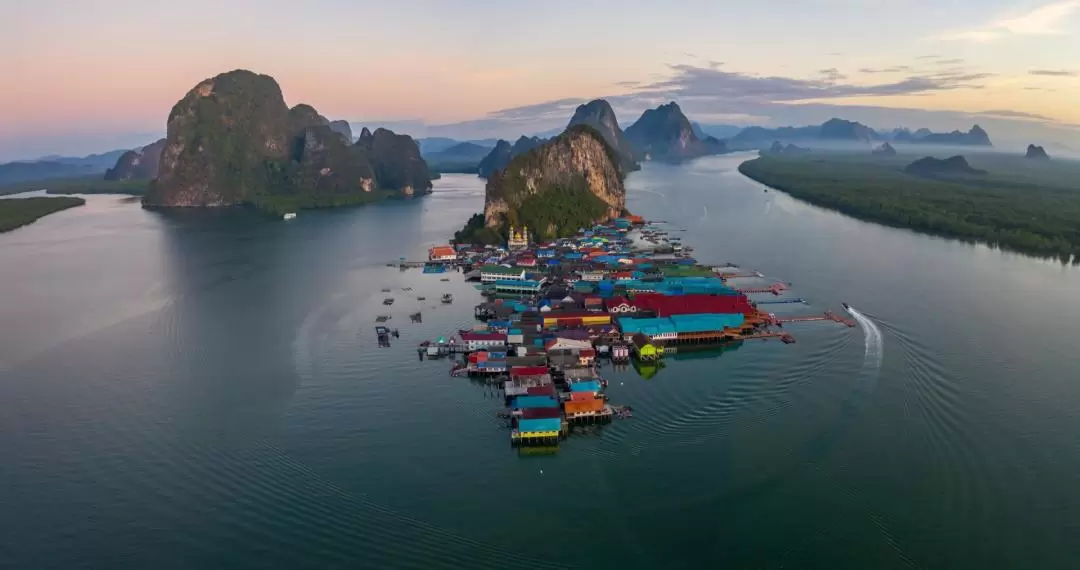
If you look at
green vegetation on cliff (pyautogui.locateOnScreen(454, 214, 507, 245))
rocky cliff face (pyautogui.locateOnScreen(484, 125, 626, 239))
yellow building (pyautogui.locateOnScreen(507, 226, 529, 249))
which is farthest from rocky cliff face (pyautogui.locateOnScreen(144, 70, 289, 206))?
yellow building (pyautogui.locateOnScreen(507, 226, 529, 249))

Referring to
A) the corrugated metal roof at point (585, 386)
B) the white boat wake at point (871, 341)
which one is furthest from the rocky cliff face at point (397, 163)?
the corrugated metal roof at point (585, 386)

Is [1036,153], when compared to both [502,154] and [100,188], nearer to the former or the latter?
[502,154]

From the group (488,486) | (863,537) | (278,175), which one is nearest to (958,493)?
(863,537)

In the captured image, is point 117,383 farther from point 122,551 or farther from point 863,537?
point 863,537

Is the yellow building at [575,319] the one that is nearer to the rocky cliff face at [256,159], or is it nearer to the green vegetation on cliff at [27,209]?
the rocky cliff face at [256,159]

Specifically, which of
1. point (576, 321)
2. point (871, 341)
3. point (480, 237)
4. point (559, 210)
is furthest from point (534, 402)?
point (559, 210)

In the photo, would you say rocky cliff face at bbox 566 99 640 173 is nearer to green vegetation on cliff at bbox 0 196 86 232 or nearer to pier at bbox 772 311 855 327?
green vegetation on cliff at bbox 0 196 86 232
